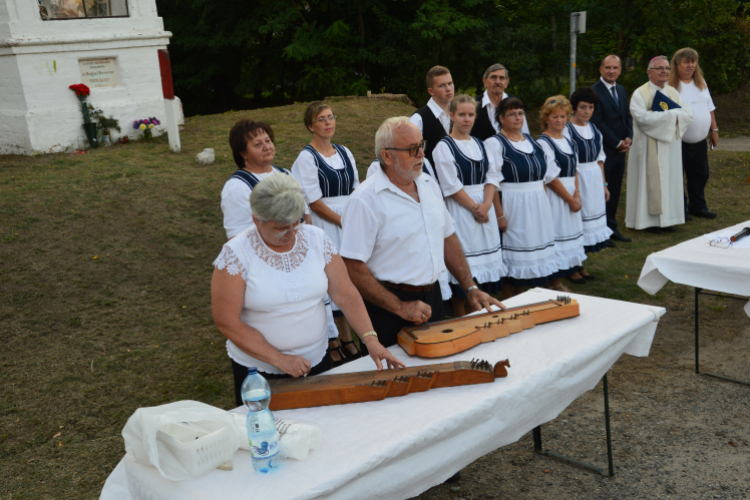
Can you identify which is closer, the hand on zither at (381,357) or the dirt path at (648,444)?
the hand on zither at (381,357)

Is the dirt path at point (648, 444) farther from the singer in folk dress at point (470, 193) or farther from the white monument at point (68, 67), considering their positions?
the white monument at point (68, 67)

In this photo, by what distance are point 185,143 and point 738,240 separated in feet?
24.5

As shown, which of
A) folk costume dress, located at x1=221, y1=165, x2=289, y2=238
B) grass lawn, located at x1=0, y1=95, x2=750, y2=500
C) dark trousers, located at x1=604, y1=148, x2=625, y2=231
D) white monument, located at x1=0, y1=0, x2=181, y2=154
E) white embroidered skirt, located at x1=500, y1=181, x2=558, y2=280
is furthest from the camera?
white monument, located at x1=0, y1=0, x2=181, y2=154

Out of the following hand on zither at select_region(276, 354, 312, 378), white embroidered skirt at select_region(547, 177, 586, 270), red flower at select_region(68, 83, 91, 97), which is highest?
red flower at select_region(68, 83, 91, 97)

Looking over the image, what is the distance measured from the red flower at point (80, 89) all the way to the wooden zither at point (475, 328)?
7727 mm

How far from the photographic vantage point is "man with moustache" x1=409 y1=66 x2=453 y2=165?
5477 millimetres

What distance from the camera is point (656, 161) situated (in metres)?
7.84

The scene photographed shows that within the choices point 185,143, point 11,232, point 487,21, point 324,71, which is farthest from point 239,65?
point 11,232

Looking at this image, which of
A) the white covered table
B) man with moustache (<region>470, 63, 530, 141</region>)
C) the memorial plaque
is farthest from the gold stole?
the memorial plaque

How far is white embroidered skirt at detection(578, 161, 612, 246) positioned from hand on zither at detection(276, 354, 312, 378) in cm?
418

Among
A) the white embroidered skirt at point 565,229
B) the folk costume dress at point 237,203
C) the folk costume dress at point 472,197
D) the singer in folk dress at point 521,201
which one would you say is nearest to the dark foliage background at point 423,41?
the white embroidered skirt at point 565,229

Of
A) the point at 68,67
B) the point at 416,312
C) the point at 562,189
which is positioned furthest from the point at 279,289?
the point at 68,67

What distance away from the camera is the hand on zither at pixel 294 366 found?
8.69ft

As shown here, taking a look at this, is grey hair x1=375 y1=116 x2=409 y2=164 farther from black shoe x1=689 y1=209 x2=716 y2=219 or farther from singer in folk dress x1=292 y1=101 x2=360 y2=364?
black shoe x1=689 y1=209 x2=716 y2=219
